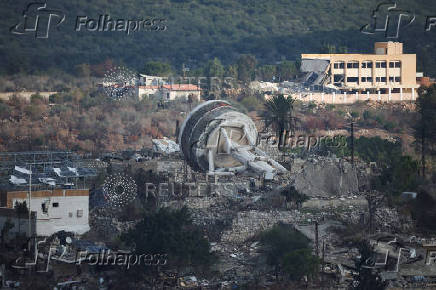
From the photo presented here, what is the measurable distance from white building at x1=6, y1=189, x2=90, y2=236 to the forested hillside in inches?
1598

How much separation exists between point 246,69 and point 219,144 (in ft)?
118

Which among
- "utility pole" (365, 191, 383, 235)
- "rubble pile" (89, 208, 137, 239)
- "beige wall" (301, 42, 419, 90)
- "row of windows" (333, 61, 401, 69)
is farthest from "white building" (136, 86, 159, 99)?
"rubble pile" (89, 208, 137, 239)

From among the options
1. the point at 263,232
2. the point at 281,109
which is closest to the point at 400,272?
the point at 263,232

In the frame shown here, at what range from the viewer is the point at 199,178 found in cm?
4197

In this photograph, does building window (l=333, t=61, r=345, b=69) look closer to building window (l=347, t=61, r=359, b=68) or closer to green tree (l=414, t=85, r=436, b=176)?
building window (l=347, t=61, r=359, b=68)

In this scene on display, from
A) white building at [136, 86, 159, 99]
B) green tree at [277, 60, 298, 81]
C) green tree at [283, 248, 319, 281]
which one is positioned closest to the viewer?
green tree at [283, 248, 319, 281]

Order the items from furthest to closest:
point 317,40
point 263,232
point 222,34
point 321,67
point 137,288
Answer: point 222,34 → point 317,40 → point 321,67 → point 263,232 → point 137,288

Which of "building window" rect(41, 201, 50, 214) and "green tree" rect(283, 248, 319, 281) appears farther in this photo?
"building window" rect(41, 201, 50, 214)

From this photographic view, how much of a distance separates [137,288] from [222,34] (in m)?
79.5

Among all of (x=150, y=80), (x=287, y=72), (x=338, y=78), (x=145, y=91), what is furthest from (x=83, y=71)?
(x=338, y=78)

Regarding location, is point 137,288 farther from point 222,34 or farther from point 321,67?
point 222,34

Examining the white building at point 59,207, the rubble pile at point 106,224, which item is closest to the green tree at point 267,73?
the rubble pile at point 106,224

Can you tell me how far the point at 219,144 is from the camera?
4372cm

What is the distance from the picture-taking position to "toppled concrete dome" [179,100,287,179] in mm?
43031
